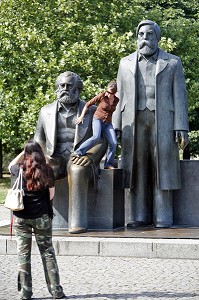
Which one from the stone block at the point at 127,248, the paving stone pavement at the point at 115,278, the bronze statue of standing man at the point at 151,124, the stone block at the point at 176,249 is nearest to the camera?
the paving stone pavement at the point at 115,278

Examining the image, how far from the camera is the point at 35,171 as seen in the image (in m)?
8.12

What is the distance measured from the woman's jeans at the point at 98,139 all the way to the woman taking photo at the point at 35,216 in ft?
11.3

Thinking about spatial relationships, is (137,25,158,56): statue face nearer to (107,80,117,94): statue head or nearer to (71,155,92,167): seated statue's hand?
(107,80,117,94): statue head

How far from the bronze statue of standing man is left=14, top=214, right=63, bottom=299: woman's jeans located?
14.0ft

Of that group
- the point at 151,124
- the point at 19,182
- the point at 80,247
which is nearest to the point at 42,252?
the point at 19,182

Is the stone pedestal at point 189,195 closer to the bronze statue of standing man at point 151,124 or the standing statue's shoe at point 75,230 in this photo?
the bronze statue of standing man at point 151,124

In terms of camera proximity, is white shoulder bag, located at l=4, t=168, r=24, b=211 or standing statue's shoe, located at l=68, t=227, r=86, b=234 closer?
white shoulder bag, located at l=4, t=168, r=24, b=211

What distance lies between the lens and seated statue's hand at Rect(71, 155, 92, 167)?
11570mm

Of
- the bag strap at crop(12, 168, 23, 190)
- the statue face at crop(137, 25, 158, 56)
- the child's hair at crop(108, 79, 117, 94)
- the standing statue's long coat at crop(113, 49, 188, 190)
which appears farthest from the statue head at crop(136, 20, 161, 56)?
→ the bag strap at crop(12, 168, 23, 190)

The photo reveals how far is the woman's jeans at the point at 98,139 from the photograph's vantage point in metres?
11.7

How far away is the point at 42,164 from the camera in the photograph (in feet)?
26.8

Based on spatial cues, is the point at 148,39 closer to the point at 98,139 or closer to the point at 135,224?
the point at 98,139

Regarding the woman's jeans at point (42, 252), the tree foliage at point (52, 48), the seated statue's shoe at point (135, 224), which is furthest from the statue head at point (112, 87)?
the tree foliage at point (52, 48)

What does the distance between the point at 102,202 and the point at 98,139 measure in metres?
0.93
